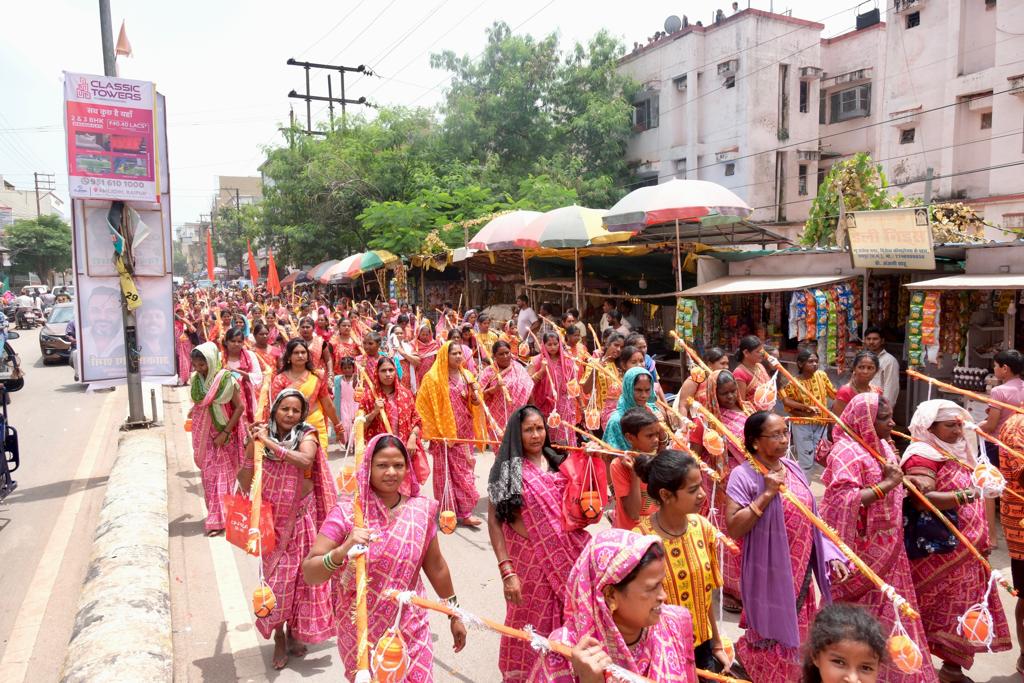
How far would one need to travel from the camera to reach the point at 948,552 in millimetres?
3785

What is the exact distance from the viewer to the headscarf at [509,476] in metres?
3.58

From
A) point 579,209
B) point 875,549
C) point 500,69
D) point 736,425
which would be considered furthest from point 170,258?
point 500,69

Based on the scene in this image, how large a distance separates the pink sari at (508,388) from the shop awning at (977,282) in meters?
4.65

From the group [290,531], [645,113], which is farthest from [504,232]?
[645,113]

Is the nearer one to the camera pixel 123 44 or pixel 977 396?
pixel 977 396

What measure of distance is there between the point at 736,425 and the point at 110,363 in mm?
7716

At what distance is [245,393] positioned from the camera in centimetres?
653

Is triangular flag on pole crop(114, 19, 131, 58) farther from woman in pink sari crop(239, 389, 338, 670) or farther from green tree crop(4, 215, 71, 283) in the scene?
green tree crop(4, 215, 71, 283)

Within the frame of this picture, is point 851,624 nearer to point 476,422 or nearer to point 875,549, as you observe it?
point 875,549

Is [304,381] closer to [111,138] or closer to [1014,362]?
[111,138]

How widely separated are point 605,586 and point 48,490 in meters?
8.21

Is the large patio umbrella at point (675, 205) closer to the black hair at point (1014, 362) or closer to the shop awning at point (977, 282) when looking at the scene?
the shop awning at point (977, 282)

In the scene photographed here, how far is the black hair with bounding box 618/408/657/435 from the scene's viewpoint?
3.89 metres

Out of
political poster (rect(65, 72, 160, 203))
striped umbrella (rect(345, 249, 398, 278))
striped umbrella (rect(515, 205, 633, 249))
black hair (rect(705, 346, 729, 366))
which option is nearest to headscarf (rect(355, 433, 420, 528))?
black hair (rect(705, 346, 729, 366))
